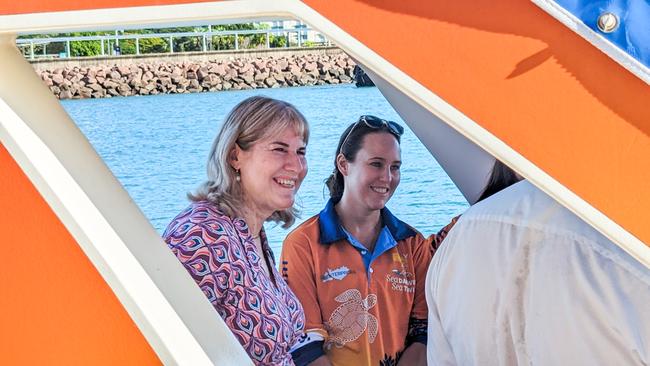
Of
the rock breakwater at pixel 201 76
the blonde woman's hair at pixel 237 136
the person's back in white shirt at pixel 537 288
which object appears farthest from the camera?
the rock breakwater at pixel 201 76

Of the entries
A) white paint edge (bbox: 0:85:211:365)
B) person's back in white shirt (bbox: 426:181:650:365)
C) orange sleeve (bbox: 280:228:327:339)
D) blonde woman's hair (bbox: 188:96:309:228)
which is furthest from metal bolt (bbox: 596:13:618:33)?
orange sleeve (bbox: 280:228:327:339)

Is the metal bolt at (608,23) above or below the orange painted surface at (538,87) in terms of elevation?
above

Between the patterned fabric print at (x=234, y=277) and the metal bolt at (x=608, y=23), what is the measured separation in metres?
1.39

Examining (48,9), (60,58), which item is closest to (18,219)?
(48,9)

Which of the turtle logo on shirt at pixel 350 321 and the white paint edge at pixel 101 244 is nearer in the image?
the white paint edge at pixel 101 244

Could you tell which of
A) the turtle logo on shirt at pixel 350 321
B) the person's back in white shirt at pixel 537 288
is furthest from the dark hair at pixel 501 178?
the turtle logo on shirt at pixel 350 321

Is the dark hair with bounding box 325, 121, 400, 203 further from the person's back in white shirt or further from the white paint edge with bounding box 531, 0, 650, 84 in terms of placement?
the white paint edge with bounding box 531, 0, 650, 84

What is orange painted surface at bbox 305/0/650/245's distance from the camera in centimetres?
146

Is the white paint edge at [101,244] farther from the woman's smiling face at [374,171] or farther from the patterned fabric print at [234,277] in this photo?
the woman's smiling face at [374,171]

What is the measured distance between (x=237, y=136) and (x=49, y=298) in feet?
3.97

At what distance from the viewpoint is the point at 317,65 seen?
2458 centimetres

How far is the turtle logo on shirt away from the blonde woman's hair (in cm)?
55

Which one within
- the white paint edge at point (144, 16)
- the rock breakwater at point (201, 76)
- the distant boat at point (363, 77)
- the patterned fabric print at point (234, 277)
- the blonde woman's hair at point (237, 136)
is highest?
the white paint edge at point (144, 16)

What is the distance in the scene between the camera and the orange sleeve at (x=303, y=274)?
312 centimetres
